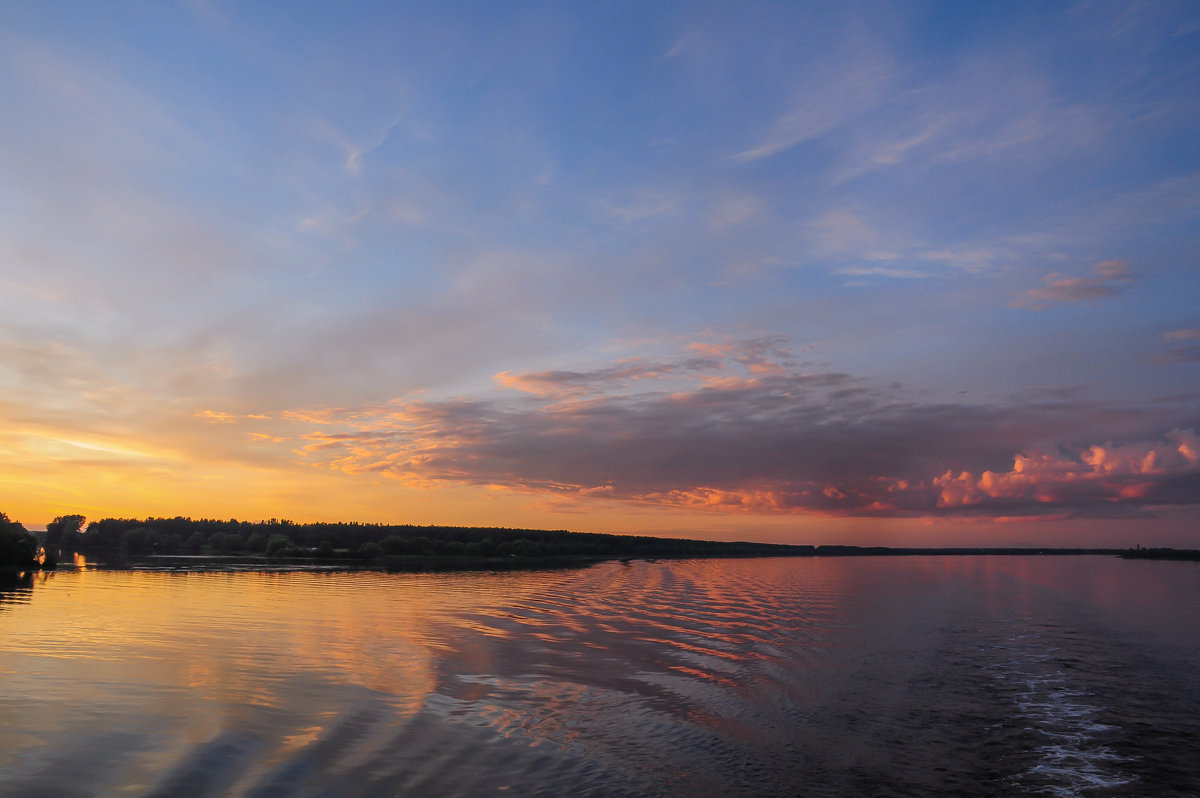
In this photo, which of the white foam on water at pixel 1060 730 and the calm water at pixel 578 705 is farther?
the white foam on water at pixel 1060 730

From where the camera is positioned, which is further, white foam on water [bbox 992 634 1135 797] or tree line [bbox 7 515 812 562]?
tree line [bbox 7 515 812 562]

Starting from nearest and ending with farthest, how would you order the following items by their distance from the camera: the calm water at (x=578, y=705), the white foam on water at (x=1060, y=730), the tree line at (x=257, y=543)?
the calm water at (x=578, y=705), the white foam on water at (x=1060, y=730), the tree line at (x=257, y=543)

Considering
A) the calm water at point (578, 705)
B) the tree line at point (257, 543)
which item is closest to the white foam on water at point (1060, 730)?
the calm water at point (578, 705)

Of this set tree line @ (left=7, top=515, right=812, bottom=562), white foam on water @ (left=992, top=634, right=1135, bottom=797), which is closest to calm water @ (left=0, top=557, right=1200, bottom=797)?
white foam on water @ (left=992, top=634, right=1135, bottom=797)

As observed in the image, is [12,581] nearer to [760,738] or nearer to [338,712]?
[338,712]

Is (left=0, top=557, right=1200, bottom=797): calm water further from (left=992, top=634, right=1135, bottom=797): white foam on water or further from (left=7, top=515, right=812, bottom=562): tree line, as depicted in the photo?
(left=7, top=515, right=812, bottom=562): tree line

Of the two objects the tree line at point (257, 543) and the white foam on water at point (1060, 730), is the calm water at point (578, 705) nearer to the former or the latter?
the white foam on water at point (1060, 730)

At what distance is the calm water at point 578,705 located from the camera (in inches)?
467

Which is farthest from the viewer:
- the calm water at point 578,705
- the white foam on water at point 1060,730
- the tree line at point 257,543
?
the tree line at point 257,543

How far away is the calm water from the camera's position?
11.9 meters

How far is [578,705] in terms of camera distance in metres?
17.0

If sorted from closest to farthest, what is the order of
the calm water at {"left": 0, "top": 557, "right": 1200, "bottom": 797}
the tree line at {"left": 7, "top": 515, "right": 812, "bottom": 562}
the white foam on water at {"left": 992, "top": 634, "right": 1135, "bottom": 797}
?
the calm water at {"left": 0, "top": 557, "right": 1200, "bottom": 797} → the white foam on water at {"left": 992, "top": 634, "right": 1135, "bottom": 797} → the tree line at {"left": 7, "top": 515, "right": 812, "bottom": 562}

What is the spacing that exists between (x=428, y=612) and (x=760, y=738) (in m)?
26.0

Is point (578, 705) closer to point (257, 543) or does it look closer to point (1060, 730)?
point (1060, 730)
